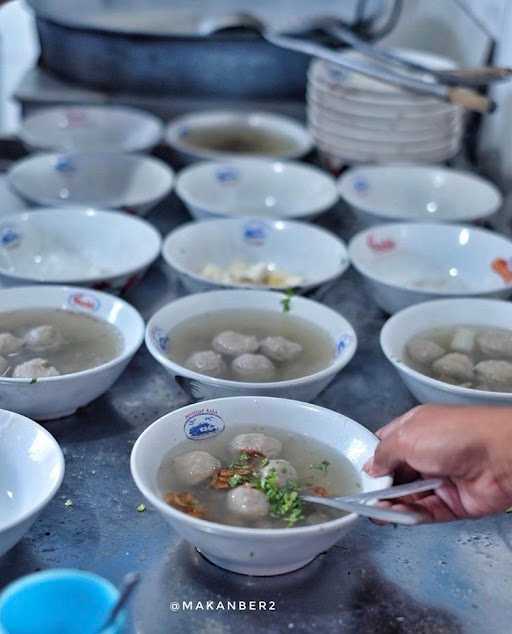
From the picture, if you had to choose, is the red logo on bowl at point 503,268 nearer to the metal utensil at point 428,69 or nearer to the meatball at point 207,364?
the metal utensil at point 428,69

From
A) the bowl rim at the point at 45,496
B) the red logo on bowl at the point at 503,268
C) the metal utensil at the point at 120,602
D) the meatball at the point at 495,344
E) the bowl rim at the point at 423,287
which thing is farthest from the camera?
the red logo on bowl at the point at 503,268

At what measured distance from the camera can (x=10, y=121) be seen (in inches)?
172

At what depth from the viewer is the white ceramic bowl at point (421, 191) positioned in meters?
2.60

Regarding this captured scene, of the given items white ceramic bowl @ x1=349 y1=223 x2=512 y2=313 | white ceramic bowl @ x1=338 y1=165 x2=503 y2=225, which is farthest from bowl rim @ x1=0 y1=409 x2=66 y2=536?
white ceramic bowl @ x1=338 y1=165 x2=503 y2=225

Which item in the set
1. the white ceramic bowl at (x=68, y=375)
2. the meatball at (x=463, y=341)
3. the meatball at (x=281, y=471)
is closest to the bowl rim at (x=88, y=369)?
the white ceramic bowl at (x=68, y=375)

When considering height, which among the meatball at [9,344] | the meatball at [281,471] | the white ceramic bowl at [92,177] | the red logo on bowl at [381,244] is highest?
the meatball at [281,471]

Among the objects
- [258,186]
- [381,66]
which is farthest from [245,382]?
[381,66]

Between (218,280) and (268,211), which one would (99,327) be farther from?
(268,211)

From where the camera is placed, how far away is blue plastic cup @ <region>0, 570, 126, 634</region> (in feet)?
3.52

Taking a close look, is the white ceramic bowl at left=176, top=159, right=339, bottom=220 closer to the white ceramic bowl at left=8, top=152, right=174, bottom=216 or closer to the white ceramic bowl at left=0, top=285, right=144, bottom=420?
the white ceramic bowl at left=8, top=152, right=174, bottom=216

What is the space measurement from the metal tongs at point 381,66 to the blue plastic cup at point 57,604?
1730 millimetres

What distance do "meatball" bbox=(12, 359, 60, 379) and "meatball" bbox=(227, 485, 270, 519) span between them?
441mm

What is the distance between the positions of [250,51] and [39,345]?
1.52m

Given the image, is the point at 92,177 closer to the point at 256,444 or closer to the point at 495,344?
the point at 495,344
